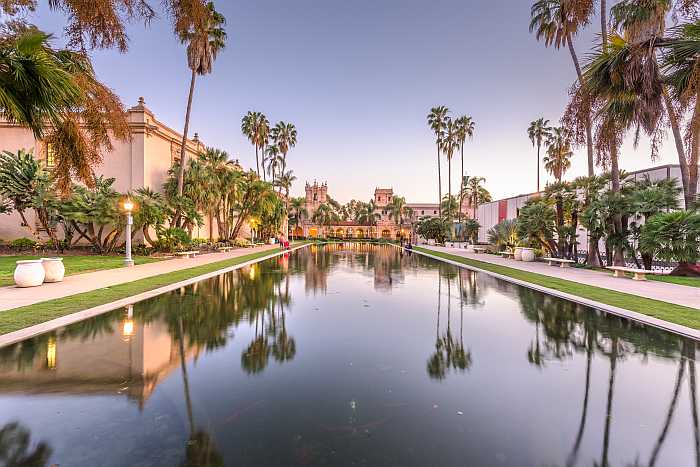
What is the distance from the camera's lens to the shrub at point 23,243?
2645 centimetres

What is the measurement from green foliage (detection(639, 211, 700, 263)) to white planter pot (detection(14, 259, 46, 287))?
79.8ft

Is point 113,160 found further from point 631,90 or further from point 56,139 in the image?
point 631,90

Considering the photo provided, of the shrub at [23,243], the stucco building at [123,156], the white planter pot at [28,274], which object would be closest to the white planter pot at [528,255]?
the white planter pot at [28,274]

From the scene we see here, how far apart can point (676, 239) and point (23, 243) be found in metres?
40.9

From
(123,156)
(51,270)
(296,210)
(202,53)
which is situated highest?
(202,53)

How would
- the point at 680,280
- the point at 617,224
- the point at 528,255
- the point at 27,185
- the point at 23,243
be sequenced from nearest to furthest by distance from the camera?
1. the point at 680,280
2. the point at 617,224
3. the point at 27,185
4. the point at 528,255
5. the point at 23,243

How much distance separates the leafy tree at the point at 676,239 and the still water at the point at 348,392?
33.3ft

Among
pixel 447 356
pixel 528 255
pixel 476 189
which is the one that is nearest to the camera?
pixel 447 356

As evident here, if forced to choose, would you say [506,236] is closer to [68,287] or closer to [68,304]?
[68,287]

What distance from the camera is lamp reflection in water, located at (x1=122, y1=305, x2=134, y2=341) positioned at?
22.7ft

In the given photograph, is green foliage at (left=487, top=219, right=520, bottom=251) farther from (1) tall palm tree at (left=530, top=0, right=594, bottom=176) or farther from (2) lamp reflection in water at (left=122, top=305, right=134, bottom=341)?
(2) lamp reflection in water at (left=122, top=305, right=134, bottom=341)

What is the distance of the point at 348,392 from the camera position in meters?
4.65

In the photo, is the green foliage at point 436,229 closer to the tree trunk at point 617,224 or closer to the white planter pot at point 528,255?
the white planter pot at point 528,255

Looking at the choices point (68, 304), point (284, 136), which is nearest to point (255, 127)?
point (284, 136)
